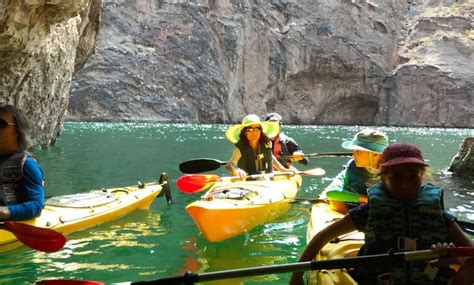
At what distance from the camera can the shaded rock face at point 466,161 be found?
11.5 m

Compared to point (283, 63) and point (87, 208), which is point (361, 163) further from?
point (283, 63)

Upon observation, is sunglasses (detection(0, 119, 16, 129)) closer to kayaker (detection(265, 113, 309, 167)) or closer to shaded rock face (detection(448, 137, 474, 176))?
kayaker (detection(265, 113, 309, 167))

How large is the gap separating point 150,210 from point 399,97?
47438 mm

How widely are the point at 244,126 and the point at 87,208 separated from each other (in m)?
2.51

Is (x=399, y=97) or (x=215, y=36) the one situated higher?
(x=215, y=36)

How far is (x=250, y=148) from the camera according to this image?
24.0ft

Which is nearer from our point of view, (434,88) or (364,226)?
(364,226)

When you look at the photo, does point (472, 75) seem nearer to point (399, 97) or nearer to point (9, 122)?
point (399, 97)

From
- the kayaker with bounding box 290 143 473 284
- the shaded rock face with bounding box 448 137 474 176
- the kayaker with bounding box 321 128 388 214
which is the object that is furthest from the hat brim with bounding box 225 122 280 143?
the shaded rock face with bounding box 448 137 474 176

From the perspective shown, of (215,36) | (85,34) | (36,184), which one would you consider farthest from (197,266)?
(215,36)

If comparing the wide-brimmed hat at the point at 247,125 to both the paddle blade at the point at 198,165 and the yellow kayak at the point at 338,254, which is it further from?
the yellow kayak at the point at 338,254

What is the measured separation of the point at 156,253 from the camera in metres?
5.10

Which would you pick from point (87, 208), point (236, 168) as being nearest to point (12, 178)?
point (87, 208)

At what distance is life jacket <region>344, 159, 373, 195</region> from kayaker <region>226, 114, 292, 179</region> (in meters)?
2.60
